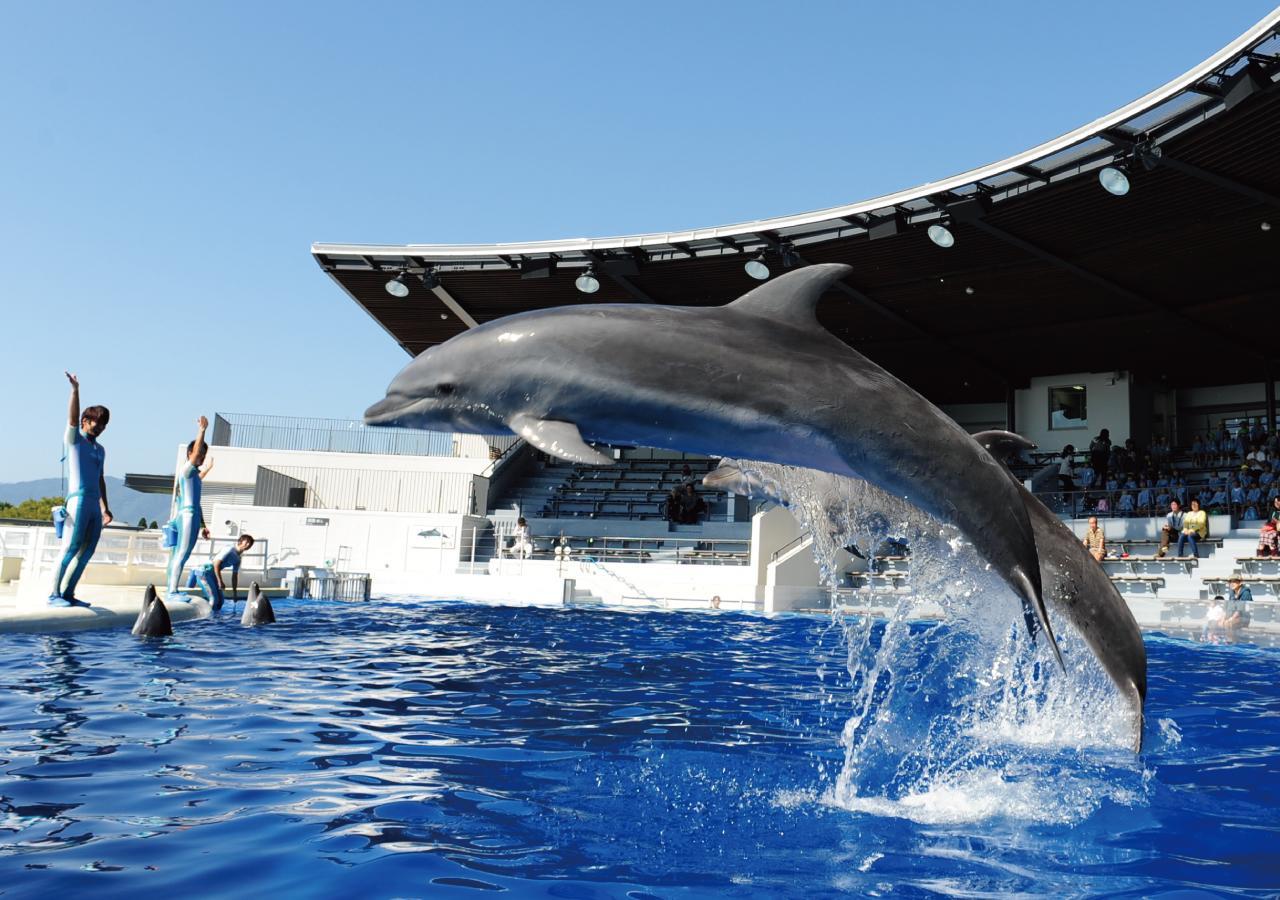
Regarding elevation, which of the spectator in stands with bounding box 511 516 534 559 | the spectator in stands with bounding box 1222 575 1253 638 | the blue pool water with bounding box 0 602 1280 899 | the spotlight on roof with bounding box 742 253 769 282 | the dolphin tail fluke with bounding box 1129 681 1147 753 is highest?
the spotlight on roof with bounding box 742 253 769 282

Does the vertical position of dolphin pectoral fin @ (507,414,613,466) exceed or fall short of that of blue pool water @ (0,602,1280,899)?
it exceeds it

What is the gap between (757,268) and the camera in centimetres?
1944

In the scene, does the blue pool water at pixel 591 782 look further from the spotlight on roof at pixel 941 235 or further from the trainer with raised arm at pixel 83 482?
the spotlight on roof at pixel 941 235

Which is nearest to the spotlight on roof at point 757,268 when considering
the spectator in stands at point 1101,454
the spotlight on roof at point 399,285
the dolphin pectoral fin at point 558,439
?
the spotlight on roof at point 399,285

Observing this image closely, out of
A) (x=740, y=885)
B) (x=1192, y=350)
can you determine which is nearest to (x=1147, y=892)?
(x=740, y=885)

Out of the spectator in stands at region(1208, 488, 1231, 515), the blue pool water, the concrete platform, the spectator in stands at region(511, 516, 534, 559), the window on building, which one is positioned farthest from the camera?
the window on building

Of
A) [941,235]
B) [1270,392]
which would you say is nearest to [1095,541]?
[941,235]

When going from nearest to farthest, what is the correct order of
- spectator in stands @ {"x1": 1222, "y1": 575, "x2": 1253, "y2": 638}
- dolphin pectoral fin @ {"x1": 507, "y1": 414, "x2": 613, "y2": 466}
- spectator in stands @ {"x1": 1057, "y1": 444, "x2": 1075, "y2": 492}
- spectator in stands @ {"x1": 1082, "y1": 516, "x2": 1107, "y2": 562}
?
dolphin pectoral fin @ {"x1": 507, "y1": 414, "x2": 613, "y2": 466}
spectator in stands @ {"x1": 1222, "y1": 575, "x2": 1253, "y2": 638}
spectator in stands @ {"x1": 1082, "y1": 516, "x2": 1107, "y2": 562}
spectator in stands @ {"x1": 1057, "y1": 444, "x2": 1075, "y2": 492}

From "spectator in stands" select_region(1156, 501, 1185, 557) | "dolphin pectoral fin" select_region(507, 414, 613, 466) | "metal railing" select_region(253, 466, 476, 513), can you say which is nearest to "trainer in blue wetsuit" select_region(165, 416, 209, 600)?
"dolphin pectoral fin" select_region(507, 414, 613, 466)

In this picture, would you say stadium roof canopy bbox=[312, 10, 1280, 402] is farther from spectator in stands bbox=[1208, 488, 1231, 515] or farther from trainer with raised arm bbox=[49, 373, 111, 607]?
trainer with raised arm bbox=[49, 373, 111, 607]

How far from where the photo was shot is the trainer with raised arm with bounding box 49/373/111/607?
24.6 ft

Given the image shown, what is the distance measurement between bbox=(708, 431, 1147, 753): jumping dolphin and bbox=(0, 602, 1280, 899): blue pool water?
0.45 meters

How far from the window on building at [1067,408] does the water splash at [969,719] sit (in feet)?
77.9

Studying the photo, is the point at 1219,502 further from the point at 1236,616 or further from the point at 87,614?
the point at 87,614
